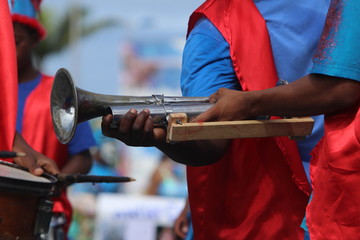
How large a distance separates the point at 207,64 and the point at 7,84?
0.99 metres

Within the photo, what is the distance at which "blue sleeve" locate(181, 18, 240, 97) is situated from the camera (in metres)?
3.46

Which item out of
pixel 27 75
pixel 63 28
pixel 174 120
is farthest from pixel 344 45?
pixel 63 28

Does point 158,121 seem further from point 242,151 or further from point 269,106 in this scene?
point 242,151

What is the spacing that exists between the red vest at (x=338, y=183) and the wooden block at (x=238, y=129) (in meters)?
0.14

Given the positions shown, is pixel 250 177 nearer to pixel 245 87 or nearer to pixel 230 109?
pixel 245 87

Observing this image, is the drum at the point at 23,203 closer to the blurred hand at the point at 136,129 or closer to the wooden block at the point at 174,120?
the blurred hand at the point at 136,129

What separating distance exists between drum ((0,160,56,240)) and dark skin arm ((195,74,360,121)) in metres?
1.01

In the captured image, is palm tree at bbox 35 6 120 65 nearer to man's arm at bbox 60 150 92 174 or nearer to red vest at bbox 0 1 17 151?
man's arm at bbox 60 150 92 174

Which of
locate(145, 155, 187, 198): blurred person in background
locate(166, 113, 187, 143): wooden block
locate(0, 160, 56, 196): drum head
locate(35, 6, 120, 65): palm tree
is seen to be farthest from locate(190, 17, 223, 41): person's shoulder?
locate(35, 6, 120, 65): palm tree

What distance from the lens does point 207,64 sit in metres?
3.53

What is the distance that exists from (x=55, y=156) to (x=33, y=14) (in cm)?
98

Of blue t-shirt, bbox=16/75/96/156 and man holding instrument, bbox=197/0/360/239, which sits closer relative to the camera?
man holding instrument, bbox=197/0/360/239

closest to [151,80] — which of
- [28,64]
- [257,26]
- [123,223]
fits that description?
[123,223]

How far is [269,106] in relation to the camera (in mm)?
2926
